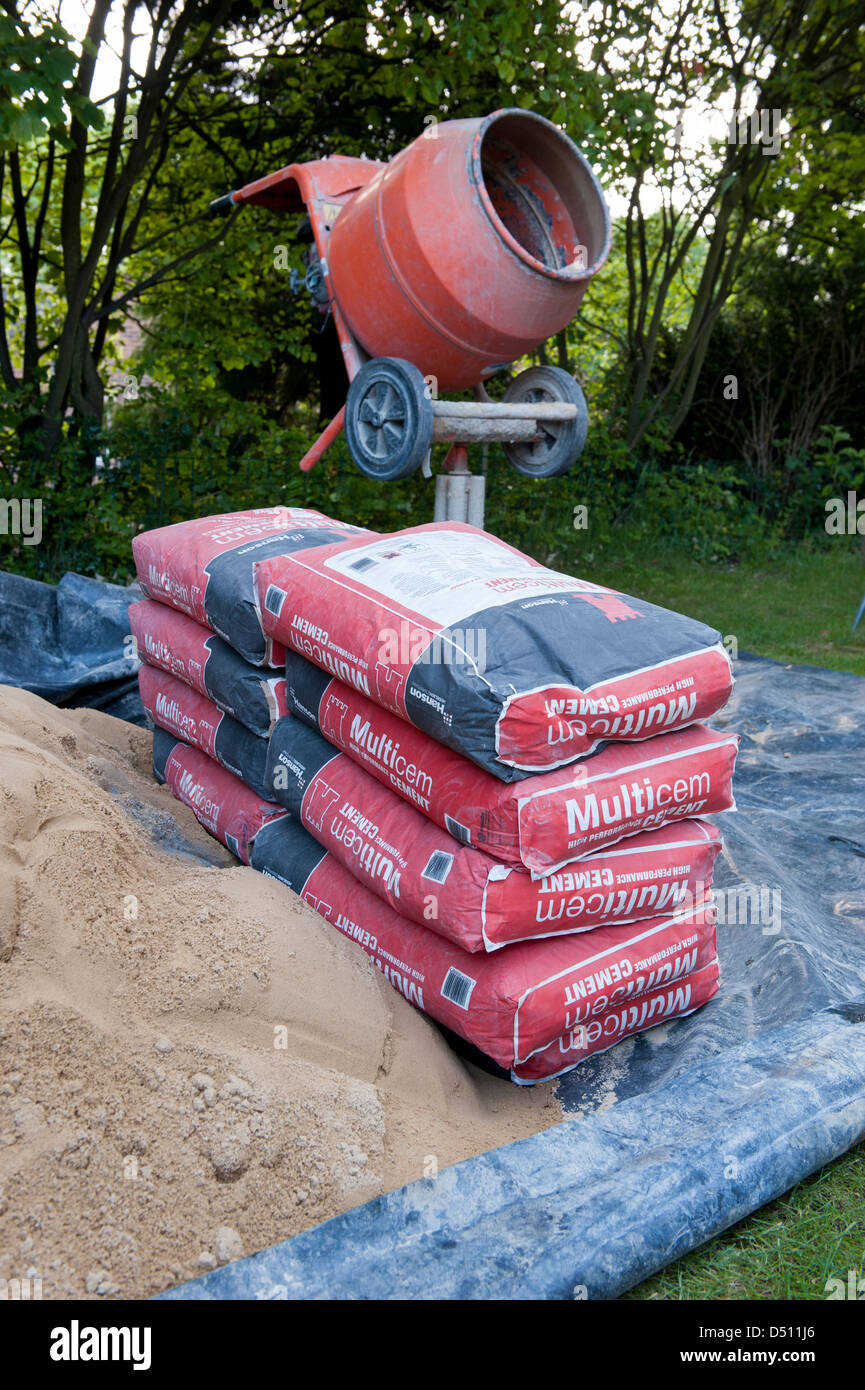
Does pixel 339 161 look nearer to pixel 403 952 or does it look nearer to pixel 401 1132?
pixel 403 952

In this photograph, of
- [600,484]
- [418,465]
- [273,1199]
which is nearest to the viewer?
[273,1199]

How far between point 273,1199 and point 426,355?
293cm

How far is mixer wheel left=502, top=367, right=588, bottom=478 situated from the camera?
13.4ft

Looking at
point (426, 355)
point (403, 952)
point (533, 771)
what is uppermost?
point (426, 355)

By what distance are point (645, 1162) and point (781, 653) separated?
4.49 meters

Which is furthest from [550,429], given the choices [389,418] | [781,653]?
[781,653]

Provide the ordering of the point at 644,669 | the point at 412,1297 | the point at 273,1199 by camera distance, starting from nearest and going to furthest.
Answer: the point at 412,1297 → the point at 273,1199 → the point at 644,669

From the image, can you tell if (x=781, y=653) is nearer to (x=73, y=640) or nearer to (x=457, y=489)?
(x=457, y=489)

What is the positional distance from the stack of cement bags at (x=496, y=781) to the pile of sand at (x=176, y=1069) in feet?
0.57

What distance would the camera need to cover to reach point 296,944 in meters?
2.11

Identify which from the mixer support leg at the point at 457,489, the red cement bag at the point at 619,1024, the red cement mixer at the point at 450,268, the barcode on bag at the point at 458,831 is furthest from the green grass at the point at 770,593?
the barcode on bag at the point at 458,831

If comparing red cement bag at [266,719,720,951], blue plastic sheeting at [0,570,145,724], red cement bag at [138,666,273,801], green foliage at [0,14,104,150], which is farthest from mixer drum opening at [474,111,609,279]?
red cement bag at [266,719,720,951]

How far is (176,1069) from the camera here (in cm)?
172

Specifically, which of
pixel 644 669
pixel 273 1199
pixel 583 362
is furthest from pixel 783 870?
pixel 583 362
